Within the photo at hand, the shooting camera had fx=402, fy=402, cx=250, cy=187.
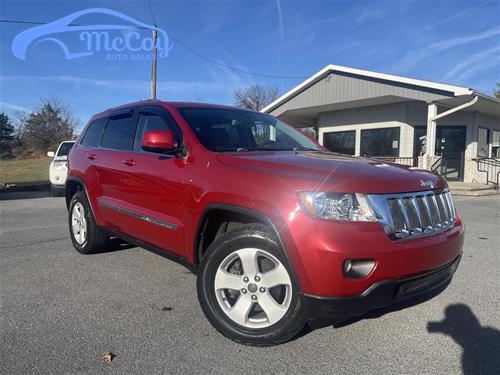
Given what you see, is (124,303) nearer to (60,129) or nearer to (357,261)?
(357,261)

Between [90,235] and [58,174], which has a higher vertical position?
[58,174]

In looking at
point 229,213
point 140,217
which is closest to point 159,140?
point 229,213

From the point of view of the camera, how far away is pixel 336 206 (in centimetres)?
245

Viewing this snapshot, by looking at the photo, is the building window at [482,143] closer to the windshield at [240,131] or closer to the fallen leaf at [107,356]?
the windshield at [240,131]

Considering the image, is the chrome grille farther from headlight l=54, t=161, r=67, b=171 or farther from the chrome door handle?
headlight l=54, t=161, r=67, b=171

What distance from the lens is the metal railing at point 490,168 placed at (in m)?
16.3

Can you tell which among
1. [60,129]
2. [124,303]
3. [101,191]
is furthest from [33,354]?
[60,129]

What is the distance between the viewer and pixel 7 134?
54.8 meters

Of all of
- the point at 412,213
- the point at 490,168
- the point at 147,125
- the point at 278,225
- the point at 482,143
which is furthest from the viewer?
the point at 482,143

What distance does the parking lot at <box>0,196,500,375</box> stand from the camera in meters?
2.51

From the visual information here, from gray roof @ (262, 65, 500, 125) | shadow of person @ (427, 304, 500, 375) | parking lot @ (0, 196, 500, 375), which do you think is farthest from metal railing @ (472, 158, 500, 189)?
shadow of person @ (427, 304, 500, 375)

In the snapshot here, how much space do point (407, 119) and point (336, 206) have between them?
16.0 m

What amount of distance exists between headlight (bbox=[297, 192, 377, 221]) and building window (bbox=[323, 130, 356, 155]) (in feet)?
56.7

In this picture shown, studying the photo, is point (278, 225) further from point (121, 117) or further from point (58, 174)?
point (58, 174)
